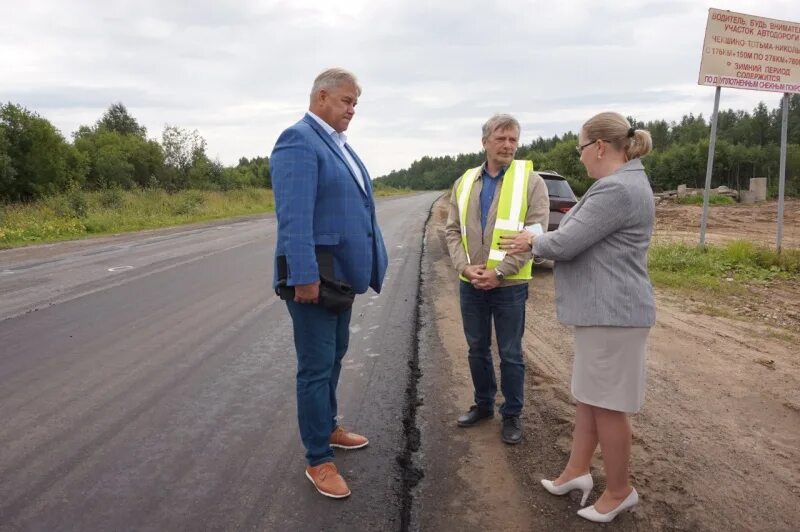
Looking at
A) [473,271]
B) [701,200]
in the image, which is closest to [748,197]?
[701,200]

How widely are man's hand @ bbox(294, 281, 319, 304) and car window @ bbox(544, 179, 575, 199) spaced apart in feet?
24.8

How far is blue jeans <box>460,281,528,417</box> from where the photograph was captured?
11.1ft

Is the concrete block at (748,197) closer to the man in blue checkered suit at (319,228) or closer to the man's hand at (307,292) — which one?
the man in blue checkered suit at (319,228)

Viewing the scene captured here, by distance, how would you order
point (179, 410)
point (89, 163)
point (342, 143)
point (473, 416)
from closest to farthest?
1. point (342, 143)
2. point (473, 416)
3. point (179, 410)
4. point (89, 163)

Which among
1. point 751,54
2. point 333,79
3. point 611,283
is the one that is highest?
point 751,54

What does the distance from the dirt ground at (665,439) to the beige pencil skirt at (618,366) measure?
586 mm

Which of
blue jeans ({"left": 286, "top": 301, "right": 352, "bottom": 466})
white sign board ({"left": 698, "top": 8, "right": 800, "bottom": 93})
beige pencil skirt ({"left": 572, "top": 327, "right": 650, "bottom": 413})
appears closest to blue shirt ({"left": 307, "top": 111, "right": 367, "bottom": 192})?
blue jeans ({"left": 286, "top": 301, "right": 352, "bottom": 466})

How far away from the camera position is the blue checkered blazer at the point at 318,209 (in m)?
2.56

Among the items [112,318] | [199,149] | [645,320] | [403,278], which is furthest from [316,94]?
[199,149]

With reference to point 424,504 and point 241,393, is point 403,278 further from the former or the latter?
point 424,504

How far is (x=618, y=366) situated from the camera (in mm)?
2443

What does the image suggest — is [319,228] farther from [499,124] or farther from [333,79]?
[499,124]

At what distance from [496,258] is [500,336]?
51 cm

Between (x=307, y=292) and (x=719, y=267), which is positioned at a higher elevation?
(x=307, y=292)
